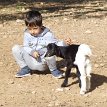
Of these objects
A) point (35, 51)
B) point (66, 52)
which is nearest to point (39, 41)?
point (35, 51)

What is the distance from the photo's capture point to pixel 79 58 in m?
5.71

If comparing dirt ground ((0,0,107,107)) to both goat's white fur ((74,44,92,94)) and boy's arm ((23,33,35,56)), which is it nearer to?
goat's white fur ((74,44,92,94))

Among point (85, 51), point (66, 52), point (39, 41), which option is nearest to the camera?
point (85, 51)

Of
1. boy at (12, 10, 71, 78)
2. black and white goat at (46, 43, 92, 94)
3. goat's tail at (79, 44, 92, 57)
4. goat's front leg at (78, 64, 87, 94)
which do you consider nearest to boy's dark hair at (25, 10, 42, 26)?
boy at (12, 10, 71, 78)

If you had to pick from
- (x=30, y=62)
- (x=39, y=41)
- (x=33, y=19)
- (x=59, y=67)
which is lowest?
(x=59, y=67)

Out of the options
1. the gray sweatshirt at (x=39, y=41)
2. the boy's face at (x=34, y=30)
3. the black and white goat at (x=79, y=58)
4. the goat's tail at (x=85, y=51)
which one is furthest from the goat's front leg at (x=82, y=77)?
the boy's face at (x=34, y=30)

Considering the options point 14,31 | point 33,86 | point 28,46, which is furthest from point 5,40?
point 33,86

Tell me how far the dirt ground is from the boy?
0.42 ft

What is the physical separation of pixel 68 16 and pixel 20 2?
2974 millimetres

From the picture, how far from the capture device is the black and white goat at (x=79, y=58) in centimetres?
570

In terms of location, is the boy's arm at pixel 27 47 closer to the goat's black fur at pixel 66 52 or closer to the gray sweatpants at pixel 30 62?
the gray sweatpants at pixel 30 62

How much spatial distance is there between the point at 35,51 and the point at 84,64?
1.01 metres

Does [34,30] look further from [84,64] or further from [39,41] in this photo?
[84,64]

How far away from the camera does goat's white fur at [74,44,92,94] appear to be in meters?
5.69
